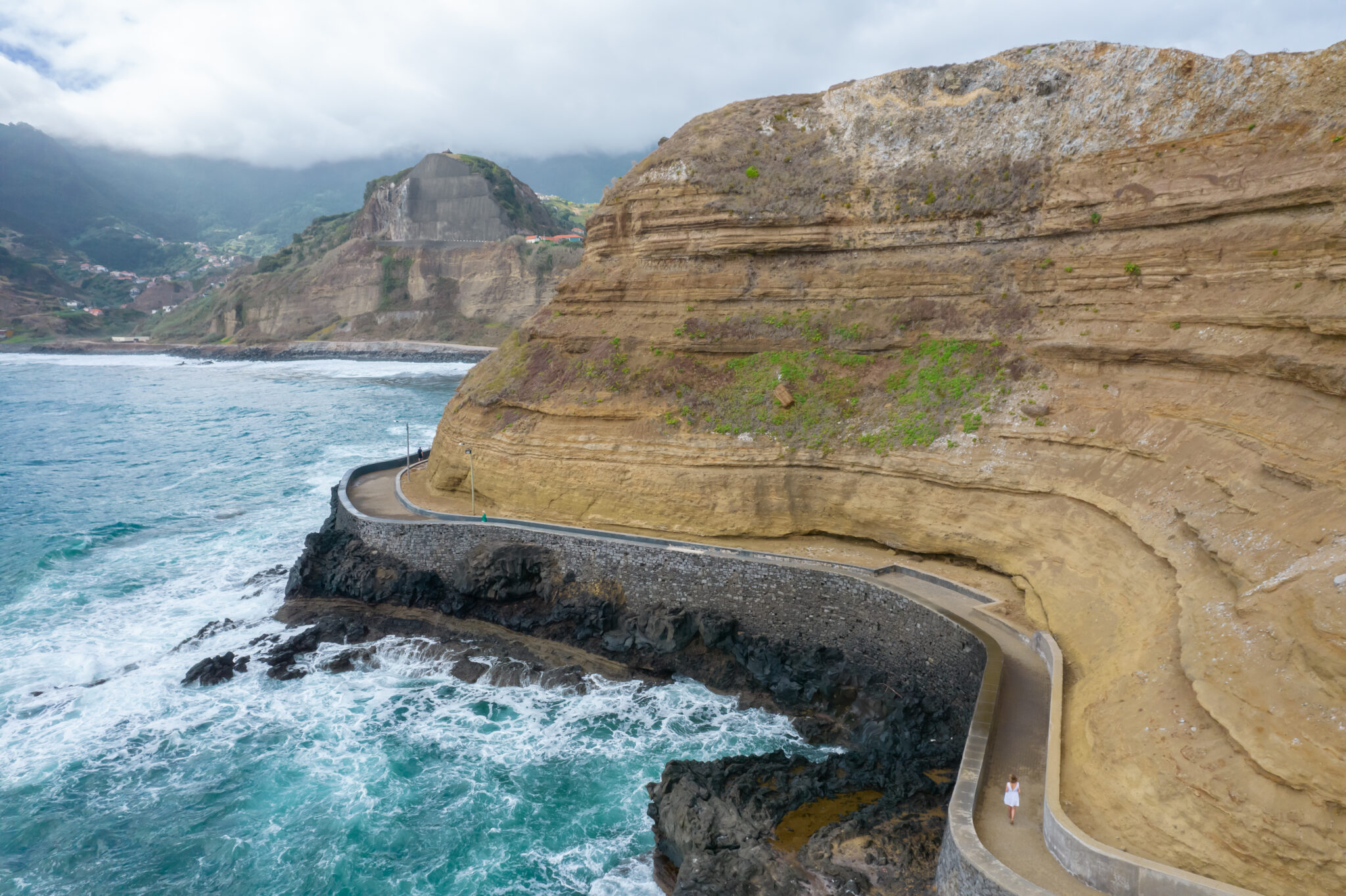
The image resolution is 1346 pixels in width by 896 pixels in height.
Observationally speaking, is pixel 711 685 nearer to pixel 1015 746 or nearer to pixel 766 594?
pixel 766 594

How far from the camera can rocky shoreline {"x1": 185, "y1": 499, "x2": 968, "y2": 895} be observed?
12.9 metres

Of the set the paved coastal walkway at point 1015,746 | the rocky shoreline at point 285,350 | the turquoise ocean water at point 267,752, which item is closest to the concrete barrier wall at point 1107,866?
the paved coastal walkway at point 1015,746

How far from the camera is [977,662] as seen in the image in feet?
52.5

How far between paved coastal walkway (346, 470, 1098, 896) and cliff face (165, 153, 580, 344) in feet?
258

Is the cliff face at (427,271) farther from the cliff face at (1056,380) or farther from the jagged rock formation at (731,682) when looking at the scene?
the jagged rock formation at (731,682)

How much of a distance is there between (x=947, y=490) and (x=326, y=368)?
8634cm

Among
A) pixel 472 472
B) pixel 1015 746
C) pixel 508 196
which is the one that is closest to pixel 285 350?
pixel 508 196

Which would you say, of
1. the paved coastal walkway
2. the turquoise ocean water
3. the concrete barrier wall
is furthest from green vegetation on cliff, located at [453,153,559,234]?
the concrete barrier wall

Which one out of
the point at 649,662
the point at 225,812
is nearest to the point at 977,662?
the point at 649,662

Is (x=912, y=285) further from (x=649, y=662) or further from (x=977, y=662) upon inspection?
(x=649, y=662)

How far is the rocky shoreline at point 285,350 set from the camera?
9381 cm

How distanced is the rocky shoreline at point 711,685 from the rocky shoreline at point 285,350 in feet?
226

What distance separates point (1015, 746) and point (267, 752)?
1654 cm

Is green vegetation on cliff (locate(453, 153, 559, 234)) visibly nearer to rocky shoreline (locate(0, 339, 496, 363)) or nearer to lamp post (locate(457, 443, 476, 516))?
rocky shoreline (locate(0, 339, 496, 363))
